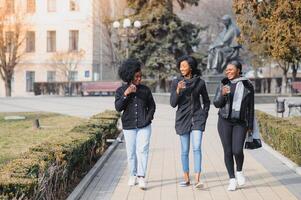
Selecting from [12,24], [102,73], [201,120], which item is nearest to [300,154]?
[201,120]

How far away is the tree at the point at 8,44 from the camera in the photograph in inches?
1908

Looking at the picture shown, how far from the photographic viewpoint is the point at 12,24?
50.1m

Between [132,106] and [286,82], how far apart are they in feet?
138

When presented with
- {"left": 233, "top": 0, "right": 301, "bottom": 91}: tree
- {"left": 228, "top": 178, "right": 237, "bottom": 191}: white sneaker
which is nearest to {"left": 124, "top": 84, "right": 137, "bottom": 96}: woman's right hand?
{"left": 228, "top": 178, "right": 237, "bottom": 191}: white sneaker

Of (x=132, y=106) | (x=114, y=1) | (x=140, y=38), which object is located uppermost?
(x=114, y=1)

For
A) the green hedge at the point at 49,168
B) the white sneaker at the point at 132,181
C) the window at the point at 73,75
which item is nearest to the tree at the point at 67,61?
the window at the point at 73,75

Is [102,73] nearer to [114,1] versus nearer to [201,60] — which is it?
[114,1]

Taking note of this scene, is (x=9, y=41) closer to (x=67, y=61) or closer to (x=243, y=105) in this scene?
(x=67, y=61)

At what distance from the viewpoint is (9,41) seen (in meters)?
48.8

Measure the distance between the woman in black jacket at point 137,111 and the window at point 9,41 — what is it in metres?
42.7

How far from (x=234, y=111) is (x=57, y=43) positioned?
1969 inches

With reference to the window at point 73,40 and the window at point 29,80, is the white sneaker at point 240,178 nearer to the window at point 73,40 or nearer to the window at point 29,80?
the window at point 73,40

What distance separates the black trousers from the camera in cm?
759

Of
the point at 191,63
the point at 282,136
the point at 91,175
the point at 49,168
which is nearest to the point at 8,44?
the point at 282,136
